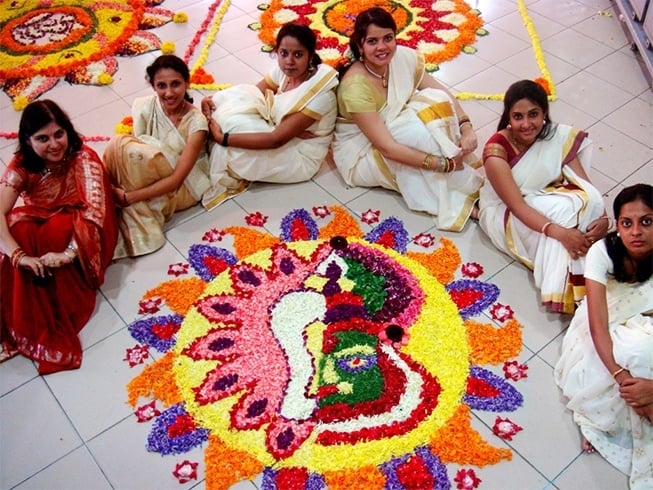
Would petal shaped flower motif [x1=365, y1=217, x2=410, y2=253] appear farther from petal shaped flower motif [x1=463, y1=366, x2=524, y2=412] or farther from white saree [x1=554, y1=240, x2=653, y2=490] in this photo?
white saree [x1=554, y1=240, x2=653, y2=490]

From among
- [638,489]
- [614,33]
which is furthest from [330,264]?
[614,33]

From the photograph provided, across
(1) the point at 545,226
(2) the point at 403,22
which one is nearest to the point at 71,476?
(1) the point at 545,226

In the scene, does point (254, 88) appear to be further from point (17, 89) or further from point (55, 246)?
point (17, 89)

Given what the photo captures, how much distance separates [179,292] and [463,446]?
3.92ft

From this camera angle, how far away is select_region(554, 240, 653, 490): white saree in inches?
68.8

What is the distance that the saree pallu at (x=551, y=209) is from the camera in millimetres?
2174

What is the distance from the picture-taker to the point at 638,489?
172cm

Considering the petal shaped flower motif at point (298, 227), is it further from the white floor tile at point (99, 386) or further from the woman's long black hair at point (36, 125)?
the woman's long black hair at point (36, 125)

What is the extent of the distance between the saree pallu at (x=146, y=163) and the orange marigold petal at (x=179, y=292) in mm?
227

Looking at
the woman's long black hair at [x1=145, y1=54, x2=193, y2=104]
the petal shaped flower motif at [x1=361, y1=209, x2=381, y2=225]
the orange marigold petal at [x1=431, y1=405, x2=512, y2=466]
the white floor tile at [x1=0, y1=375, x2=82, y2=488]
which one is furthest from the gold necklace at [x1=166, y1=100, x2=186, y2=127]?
the orange marigold petal at [x1=431, y1=405, x2=512, y2=466]

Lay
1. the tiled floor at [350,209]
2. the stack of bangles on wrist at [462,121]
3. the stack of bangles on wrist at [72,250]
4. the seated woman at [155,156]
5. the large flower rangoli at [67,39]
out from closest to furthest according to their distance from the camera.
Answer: the tiled floor at [350,209]
the stack of bangles on wrist at [72,250]
the seated woman at [155,156]
the stack of bangles on wrist at [462,121]
the large flower rangoli at [67,39]

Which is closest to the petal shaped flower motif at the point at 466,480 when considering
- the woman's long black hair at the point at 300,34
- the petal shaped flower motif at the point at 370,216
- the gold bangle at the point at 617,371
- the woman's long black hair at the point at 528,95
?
the gold bangle at the point at 617,371

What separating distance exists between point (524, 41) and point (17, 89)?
3069 mm

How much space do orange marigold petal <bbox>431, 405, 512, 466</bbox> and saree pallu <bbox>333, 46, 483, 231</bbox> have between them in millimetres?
932
